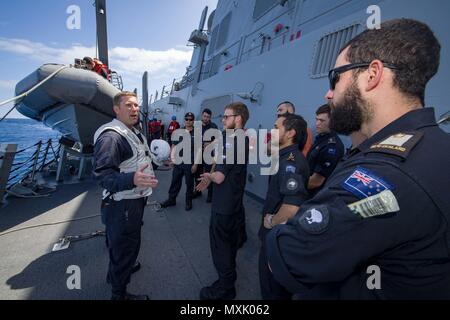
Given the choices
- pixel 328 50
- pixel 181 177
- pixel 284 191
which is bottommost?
pixel 181 177

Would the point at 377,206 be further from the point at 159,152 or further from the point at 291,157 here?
the point at 159,152

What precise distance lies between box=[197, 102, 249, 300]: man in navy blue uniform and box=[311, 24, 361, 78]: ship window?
6.39 ft

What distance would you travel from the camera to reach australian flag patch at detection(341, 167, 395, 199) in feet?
1.98

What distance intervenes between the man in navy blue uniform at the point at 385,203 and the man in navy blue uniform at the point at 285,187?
2.54ft

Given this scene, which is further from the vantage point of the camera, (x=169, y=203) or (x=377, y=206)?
(x=169, y=203)

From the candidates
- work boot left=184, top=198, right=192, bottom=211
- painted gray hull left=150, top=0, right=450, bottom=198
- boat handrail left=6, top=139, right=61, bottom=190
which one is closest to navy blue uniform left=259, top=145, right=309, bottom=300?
painted gray hull left=150, top=0, right=450, bottom=198

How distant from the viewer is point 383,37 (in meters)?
0.74

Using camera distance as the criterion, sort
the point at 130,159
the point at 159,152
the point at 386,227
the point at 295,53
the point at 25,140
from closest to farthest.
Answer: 1. the point at 386,227
2. the point at 130,159
3. the point at 159,152
4. the point at 295,53
5. the point at 25,140

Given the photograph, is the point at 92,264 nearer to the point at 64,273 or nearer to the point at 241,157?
the point at 64,273

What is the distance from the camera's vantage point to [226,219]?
204 cm

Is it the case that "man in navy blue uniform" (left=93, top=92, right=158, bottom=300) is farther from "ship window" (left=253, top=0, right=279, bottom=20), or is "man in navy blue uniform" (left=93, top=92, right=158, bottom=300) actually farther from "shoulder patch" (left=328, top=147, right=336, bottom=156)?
"ship window" (left=253, top=0, right=279, bottom=20)

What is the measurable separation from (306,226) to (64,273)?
267cm

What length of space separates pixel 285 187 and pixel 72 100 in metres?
4.61

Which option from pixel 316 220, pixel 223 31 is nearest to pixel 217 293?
pixel 316 220
